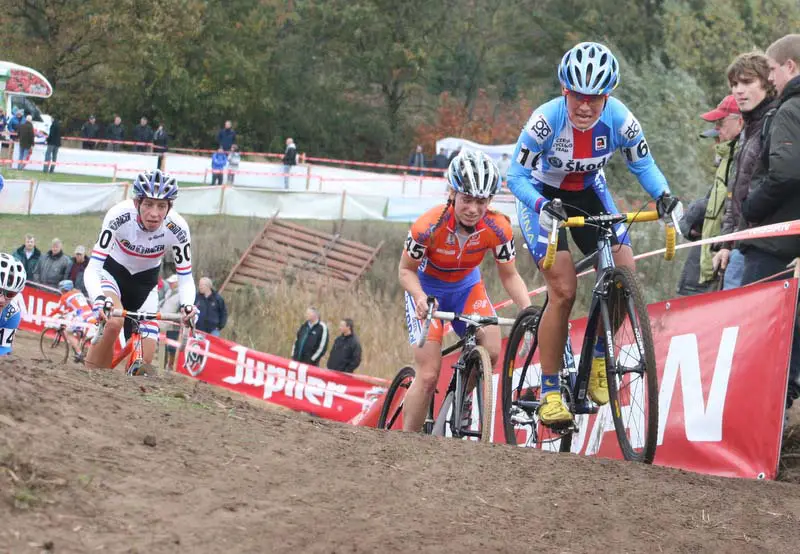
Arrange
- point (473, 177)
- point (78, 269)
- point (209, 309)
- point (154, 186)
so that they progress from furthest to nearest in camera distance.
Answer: point (78, 269) → point (209, 309) → point (154, 186) → point (473, 177)

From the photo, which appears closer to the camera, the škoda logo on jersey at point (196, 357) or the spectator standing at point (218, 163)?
the škoda logo on jersey at point (196, 357)

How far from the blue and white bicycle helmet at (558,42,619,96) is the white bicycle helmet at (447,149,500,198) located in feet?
3.88

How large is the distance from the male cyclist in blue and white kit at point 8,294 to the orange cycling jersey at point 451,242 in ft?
11.3

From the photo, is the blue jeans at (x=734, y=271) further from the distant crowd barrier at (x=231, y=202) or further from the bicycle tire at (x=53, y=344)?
the distant crowd barrier at (x=231, y=202)

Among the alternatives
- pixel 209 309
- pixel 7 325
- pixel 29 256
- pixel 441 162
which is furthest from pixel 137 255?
pixel 441 162

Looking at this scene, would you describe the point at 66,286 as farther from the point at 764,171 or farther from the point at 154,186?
the point at 764,171

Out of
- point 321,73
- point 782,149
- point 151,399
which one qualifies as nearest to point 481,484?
point 151,399

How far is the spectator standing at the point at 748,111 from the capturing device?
8.12 m

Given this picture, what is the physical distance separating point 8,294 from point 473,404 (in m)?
4.00

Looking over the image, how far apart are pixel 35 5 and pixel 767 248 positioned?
55.5 m

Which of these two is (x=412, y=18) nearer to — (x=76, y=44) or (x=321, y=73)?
(x=321, y=73)

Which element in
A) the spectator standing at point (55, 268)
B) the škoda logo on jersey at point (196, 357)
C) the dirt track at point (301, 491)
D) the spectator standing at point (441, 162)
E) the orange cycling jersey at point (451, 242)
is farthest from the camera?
the spectator standing at point (441, 162)

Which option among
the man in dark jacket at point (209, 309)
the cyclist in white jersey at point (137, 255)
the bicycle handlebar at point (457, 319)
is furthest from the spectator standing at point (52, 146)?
the bicycle handlebar at point (457, 319)

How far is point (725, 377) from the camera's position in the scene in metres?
7.85
